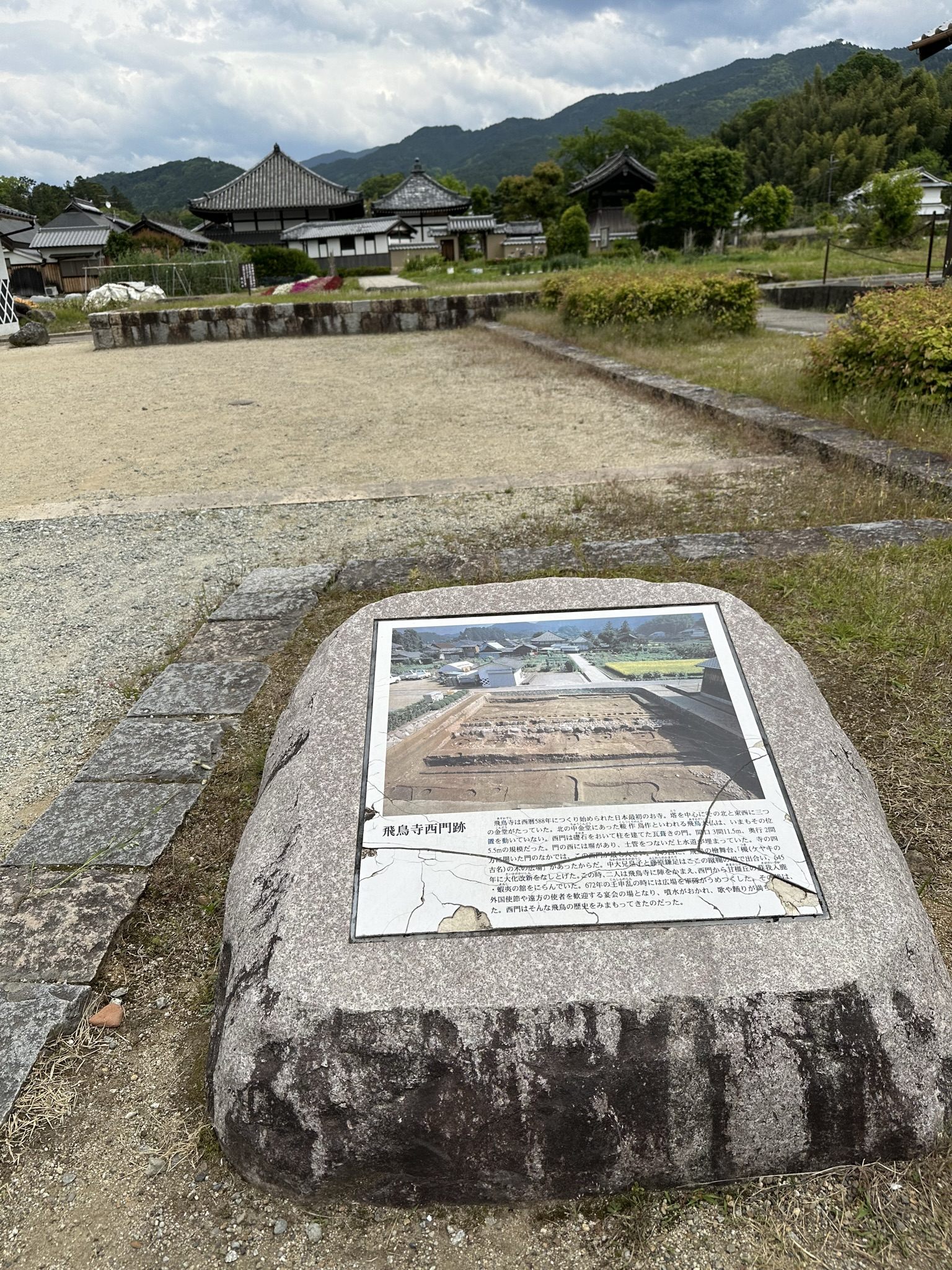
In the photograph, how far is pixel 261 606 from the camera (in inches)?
139

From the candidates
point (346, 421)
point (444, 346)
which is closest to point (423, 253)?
point (444, 346)

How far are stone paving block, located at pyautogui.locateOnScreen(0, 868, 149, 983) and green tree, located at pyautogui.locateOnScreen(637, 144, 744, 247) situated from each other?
30.8 metres

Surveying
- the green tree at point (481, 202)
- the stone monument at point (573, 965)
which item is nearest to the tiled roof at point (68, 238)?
the green tree at point (481, 202)

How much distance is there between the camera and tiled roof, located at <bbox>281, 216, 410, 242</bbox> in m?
33.6

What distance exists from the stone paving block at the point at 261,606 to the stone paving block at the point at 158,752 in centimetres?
77

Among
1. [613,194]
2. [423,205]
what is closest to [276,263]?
[423,205]

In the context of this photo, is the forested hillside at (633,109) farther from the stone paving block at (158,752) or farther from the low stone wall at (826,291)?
the stone paving block at (158,752)

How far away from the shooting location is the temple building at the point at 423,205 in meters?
39.5

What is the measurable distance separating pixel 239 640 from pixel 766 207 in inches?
1350

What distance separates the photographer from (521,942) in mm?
1382

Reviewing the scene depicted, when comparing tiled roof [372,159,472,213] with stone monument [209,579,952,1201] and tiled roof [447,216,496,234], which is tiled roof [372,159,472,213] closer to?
tiled roof [447,216,496,234]

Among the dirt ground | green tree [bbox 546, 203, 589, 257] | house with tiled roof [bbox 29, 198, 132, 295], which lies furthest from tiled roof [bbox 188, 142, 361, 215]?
the dirt ground

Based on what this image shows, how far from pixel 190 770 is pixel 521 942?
1392 mm

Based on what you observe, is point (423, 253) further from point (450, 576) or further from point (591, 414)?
point (450, 576)
